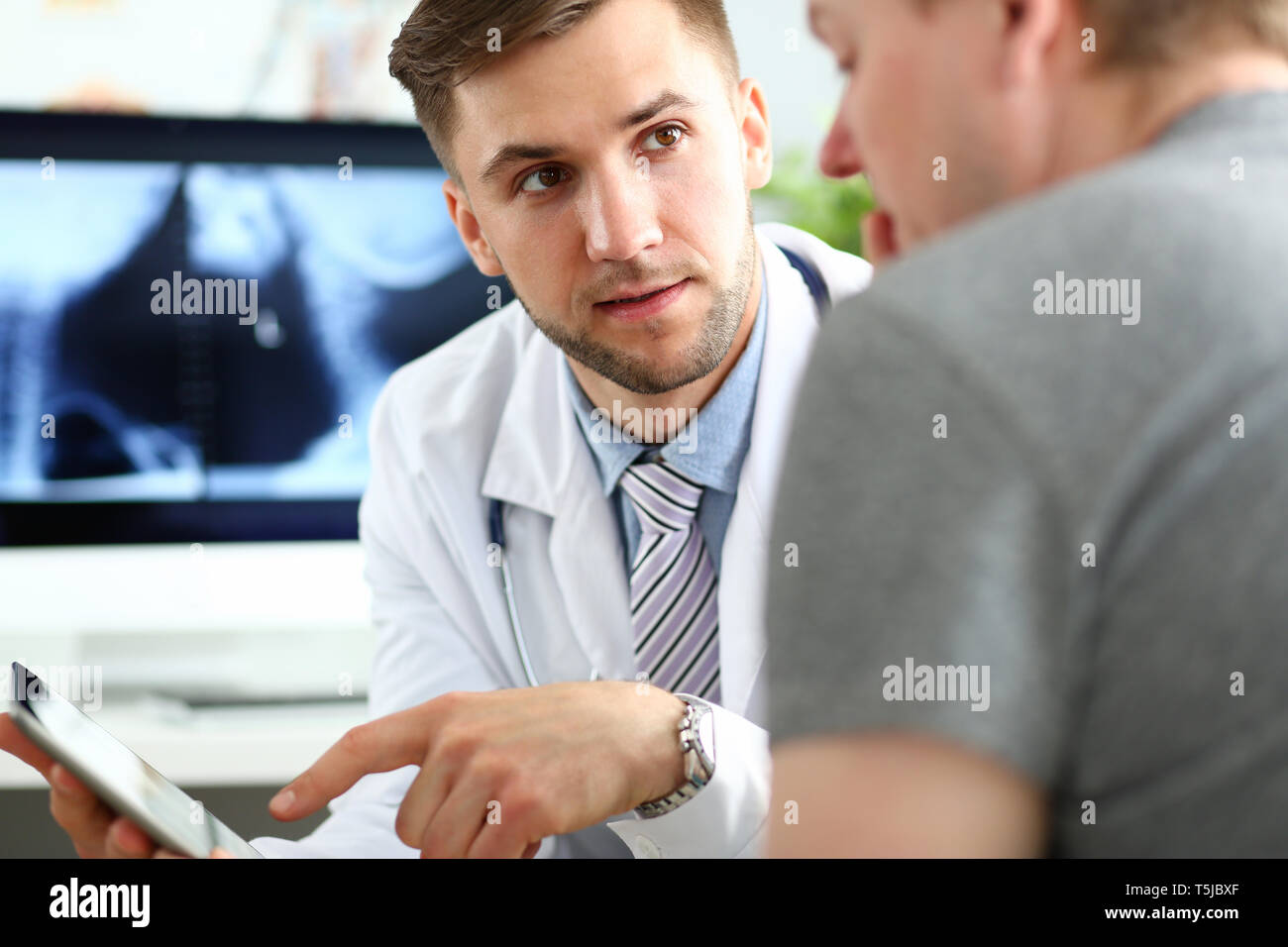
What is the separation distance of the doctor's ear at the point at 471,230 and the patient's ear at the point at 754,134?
29 centimetres

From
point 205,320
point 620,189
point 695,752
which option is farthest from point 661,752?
point 205,320

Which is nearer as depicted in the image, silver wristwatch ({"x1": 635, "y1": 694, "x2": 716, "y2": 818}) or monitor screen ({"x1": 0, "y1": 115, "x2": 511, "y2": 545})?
silver wristwatch ({"x1": 635, "y1": 694, "x2": 716, "y2": 818})

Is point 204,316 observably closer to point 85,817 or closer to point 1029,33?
point 85,817

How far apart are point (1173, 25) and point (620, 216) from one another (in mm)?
649

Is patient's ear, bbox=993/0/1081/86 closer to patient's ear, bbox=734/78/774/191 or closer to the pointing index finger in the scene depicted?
the pointing index finger

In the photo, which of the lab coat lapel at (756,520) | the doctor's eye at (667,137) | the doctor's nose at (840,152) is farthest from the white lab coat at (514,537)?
the doctor's nose at (840,152)

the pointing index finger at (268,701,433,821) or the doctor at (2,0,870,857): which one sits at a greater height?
the doctor at (2,0,870,857)

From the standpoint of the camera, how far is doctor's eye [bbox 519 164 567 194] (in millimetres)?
1095

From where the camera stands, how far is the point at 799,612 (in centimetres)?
36

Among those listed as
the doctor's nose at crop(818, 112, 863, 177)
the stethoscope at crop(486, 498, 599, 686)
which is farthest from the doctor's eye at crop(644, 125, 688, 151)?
the doctor's nose at crop(818, 112, 863, 177)

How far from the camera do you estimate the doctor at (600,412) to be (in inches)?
40.9

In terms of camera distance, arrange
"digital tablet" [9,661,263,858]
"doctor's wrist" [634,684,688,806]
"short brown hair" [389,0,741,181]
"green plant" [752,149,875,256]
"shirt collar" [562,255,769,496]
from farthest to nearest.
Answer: "green plant" [752,149,875,256] < "shirt collar" [562,255,769,496] < "short brown hair" [389,0,741,181] < "doctor's wrist" [634,684,688,806] < "digital tablet" [9,661,263,858]
